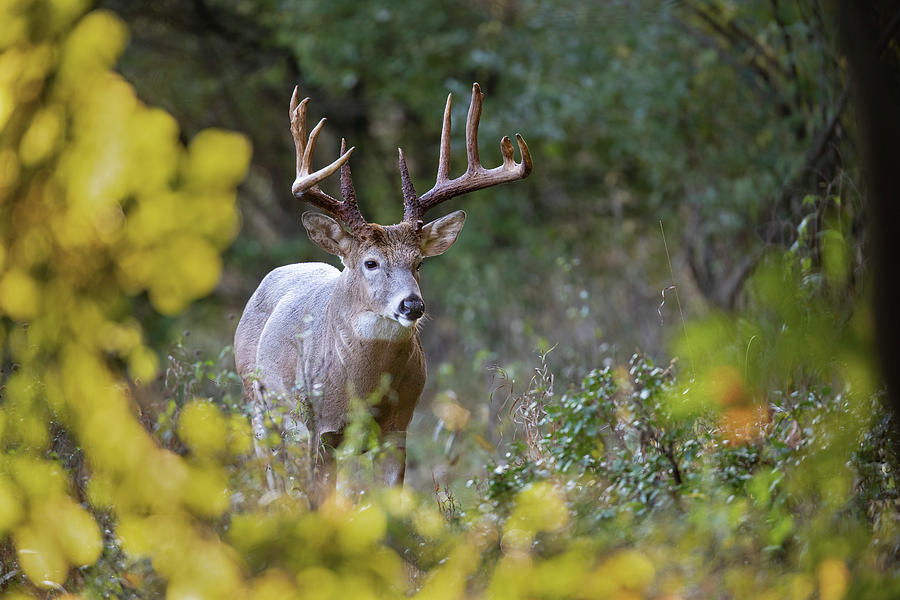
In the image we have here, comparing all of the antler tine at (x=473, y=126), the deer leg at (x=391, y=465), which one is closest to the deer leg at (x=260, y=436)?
the deer leg at (x=391, y=465)

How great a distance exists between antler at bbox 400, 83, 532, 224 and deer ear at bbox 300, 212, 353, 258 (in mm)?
338

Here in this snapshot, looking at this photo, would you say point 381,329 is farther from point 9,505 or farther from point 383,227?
point 9,505

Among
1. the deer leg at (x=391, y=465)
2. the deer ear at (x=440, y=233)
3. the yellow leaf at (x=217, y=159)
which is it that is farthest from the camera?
the yellow leaf at (x=217, y=159)

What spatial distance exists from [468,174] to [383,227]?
1.82 feet

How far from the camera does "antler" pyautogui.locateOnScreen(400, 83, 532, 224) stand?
6.26 metres

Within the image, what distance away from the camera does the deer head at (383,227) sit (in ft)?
19.8

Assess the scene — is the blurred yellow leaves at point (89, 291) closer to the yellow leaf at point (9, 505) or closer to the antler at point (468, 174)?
the yellow leaf at point (9, 505)

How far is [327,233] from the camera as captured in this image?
20.8ft

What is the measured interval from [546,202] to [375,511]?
12085 millimetres

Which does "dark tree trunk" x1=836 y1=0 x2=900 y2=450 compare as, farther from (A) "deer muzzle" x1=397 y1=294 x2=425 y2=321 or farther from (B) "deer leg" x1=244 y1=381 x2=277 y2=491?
(A) "deer muzzle" x1=397 y1=294 x2=425 y2=321

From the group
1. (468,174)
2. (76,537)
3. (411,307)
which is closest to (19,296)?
(411,307)

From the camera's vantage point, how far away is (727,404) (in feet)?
8.50

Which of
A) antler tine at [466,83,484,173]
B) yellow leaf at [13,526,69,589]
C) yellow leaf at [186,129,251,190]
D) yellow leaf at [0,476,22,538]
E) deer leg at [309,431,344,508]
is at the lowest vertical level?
yellow leaf at [186,129,251,190]

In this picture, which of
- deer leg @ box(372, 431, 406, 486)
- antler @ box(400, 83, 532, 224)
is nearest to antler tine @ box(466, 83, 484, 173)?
antler @ box(400, 83, 532, 224)
